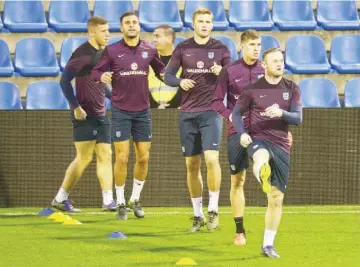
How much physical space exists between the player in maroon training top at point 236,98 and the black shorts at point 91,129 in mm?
2996

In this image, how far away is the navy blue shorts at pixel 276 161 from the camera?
31.0 feet

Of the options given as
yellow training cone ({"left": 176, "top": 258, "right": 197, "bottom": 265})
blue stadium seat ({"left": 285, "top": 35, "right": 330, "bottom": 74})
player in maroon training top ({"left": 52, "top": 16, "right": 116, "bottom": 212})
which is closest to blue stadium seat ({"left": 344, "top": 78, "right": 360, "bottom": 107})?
blue stadium seat ({"left": 285, "top": 35, "right": 330, "bottom": 74})

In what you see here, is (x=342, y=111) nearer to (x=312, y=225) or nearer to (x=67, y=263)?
(x=312, y=225)

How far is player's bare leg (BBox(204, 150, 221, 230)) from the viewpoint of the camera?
37.4 ft

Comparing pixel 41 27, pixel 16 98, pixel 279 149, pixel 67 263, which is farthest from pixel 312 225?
pixel 41 27

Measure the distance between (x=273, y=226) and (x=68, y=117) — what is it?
A: 5.32m

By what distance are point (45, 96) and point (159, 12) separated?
8.60 ft

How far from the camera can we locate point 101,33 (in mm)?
13367

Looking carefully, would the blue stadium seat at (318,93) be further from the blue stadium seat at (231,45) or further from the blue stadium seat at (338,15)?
the blue stadium seat at (338,15)

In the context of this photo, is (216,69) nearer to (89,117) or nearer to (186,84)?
(186,84)

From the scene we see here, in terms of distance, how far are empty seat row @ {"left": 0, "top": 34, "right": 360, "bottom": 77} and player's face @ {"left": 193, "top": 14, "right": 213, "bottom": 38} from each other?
446 centimetres

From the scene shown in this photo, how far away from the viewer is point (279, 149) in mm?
9570

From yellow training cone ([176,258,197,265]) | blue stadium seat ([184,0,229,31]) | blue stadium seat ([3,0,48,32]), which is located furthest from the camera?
blue stadium seat ([184,0,229,31])

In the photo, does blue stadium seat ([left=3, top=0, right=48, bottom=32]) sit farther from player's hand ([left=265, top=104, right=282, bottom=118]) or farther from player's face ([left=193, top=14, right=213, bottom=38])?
player's hand ([left=265, top=104, right=282, bottom=118])
